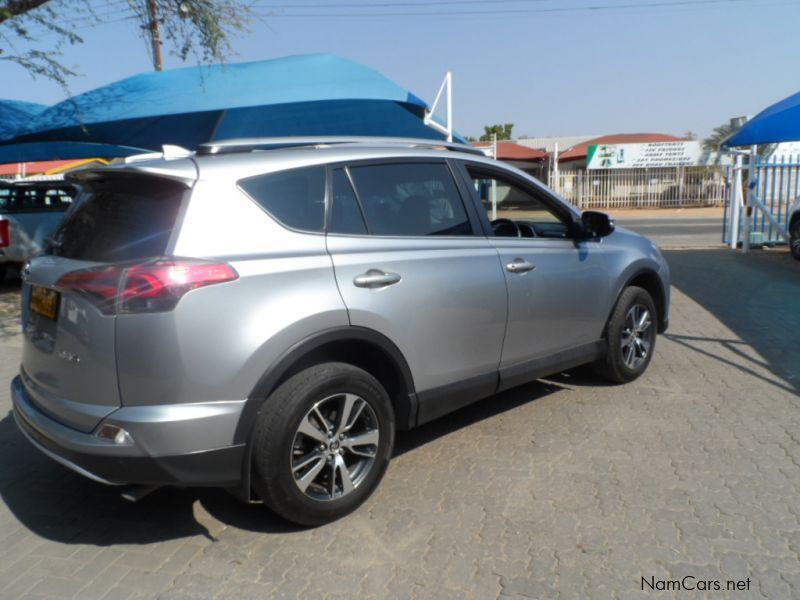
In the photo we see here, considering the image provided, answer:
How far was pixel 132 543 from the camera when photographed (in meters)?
3.32

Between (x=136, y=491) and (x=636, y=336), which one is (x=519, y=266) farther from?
(x=136, y=491)

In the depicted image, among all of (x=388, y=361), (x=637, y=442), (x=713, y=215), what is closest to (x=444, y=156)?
(x=388, y=361)

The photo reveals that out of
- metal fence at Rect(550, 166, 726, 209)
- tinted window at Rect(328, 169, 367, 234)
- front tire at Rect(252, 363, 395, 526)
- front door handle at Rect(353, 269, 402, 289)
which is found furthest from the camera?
metal fence at Rect(550, 166, 726, 209)

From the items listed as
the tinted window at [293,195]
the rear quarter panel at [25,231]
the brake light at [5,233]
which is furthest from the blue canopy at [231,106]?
the tinted window at [293,195]

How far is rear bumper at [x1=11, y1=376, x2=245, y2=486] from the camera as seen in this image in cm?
284

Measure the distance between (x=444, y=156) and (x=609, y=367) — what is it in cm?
217

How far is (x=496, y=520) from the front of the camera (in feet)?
11.2

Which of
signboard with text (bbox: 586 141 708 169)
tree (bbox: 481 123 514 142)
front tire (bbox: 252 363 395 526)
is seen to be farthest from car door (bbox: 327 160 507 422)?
tree (bbox: 481 123 514 142)

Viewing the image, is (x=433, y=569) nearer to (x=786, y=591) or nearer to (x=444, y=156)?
(x=786, y=591)

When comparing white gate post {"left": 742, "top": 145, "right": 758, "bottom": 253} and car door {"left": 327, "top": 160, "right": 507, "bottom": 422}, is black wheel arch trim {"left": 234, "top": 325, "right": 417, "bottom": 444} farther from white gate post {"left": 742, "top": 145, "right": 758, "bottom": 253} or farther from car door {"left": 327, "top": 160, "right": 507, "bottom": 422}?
white gate post {"left": 742, "top": 145, "right": 758, "bottom": 253}

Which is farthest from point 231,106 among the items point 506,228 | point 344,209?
point 344,209

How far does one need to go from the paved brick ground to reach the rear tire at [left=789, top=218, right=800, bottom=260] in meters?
8.17

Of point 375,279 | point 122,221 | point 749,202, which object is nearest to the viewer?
point 122,221

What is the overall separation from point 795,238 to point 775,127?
298 centimetres
